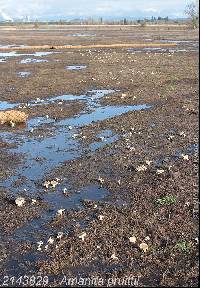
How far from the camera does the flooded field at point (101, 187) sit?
10445mm

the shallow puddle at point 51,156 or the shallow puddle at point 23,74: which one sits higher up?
the shallow puddle at point 23,74

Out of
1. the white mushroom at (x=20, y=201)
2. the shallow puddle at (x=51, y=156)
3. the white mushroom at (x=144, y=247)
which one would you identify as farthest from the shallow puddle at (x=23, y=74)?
the white mushroom at (x=144, y=247)

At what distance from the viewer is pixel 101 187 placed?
49.3 feet

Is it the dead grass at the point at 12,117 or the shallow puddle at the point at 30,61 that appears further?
the shallow puddle at the point at 30,61

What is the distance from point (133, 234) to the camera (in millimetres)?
11602

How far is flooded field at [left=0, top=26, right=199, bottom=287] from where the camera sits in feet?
34.3

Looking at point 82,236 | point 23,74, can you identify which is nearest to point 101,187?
point 82,236

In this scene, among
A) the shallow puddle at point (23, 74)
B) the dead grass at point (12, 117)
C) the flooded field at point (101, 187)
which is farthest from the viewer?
the shallow puddle at point (23, 74)

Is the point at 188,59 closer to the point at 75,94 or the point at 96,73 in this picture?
the point at 96,73

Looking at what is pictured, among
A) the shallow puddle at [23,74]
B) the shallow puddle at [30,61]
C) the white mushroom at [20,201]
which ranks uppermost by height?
the shallow puddle at [30,61]

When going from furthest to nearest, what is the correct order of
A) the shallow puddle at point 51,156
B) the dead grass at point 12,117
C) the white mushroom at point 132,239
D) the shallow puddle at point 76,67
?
the shallow puddle at point 76,67
the dead grass at point 12,117
the shallow puddle at point 51,156
the white mushroom at point 132,239

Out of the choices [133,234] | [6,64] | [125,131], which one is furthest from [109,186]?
[6,64]

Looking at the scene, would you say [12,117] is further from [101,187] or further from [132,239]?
[132,239]

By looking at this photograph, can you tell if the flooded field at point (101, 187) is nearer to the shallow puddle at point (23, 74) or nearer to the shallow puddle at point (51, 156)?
the shallow puddle at point (51, 156)
